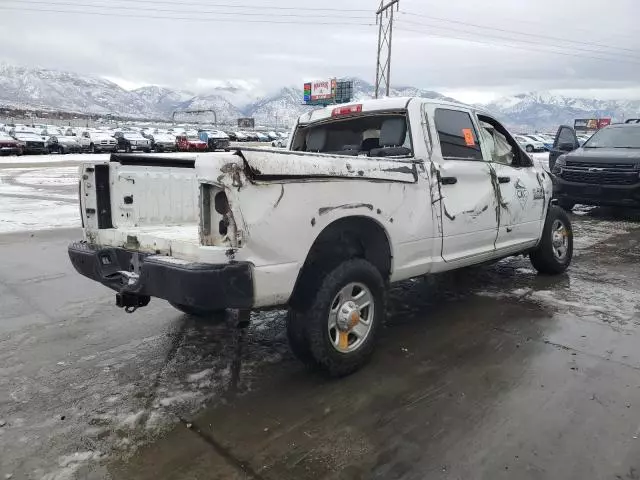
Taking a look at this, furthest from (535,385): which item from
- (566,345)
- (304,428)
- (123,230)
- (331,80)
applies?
(331,80)

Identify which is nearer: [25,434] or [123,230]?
[25,434]

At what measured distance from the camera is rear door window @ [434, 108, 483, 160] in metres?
4.39

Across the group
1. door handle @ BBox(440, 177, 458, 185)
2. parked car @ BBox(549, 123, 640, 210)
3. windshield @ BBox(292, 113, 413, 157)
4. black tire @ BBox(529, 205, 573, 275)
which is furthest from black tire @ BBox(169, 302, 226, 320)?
parked car @ BBox(549, 123, 640, 210)

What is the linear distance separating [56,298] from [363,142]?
336cm

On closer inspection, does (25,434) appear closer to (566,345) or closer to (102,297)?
(102,297)

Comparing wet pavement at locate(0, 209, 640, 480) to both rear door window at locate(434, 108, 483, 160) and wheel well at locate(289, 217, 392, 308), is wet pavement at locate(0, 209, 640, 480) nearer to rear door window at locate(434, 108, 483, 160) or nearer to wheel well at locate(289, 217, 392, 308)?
wheel well at locate(289, 217, 392, 308)

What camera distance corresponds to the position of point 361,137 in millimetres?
4812

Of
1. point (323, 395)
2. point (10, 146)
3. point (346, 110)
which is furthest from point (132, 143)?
point (323, 395)

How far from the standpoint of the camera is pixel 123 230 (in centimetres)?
378

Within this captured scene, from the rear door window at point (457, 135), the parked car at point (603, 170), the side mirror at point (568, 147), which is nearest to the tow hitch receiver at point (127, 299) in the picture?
the rear door window at point (457, 135)

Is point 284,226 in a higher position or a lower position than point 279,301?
higher

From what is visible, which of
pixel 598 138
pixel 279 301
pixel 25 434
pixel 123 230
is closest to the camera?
pixel 25 434

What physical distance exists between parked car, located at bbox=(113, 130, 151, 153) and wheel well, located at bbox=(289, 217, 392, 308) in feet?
120

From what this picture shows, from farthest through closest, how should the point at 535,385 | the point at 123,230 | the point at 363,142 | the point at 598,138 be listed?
1. the point at 598,138
2. the point at 363,142
3. the point at 123,230
4. the point at 535,385
